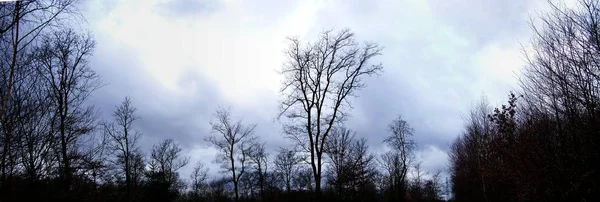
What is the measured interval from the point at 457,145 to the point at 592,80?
146 feet

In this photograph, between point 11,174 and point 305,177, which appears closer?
point 11,174

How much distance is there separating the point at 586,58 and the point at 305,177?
4949cm

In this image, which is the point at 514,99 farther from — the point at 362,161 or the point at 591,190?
the point at 362,161

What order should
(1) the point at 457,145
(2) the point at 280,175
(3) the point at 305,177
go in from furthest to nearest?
1. (2) the point at 280,175
2. (3) the point at 305,177
3. (1) the point at 457,145

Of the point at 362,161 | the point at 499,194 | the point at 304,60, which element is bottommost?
the point at 499,194

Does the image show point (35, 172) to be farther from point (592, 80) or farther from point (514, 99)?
point (514, 99)

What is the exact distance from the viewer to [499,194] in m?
31.9

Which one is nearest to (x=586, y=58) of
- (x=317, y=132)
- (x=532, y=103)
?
(x=532, y=103)

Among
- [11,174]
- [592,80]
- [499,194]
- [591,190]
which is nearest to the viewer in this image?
[11,174]

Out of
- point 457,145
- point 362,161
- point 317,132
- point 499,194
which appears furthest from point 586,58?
point 457,145

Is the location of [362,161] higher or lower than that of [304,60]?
lower

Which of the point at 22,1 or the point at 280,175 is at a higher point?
the point at 22,1

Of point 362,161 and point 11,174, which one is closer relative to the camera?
point 11,174

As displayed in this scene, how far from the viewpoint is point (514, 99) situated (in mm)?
21375
